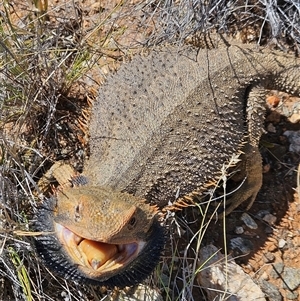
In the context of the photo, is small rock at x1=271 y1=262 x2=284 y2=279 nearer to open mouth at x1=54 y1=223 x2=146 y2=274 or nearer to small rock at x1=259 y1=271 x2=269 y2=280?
small rock at x1=259 y1=271 x2=269 y2=280

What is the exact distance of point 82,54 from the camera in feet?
10.8

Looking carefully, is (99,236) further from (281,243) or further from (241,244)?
(281,243)

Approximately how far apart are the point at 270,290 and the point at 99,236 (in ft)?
4.18

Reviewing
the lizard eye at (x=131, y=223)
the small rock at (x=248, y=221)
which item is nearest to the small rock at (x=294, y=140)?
the small rock at (x=248, y=221)

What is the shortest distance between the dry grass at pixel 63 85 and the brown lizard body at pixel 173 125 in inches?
7.9

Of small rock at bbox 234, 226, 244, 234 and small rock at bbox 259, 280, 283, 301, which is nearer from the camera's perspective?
small rock at bbox 259, 280, 283, 301

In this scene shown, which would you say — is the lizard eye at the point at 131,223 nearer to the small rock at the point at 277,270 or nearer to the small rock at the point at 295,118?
the small rock at the point at 277,270

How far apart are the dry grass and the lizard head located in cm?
17

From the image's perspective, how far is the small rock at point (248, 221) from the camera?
129 inches

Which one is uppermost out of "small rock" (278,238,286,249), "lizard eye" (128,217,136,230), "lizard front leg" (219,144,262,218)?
"lizard eye" (128,217,136,230)

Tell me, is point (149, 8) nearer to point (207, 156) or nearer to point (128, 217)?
point (207, 156)

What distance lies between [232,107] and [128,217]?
3.06 feet

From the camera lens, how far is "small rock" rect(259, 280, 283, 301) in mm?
3064

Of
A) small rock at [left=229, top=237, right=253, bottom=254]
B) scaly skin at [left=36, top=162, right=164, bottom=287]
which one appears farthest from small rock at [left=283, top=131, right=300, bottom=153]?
scaly skin at [left=36, top=162, right=164, bottom=287]
